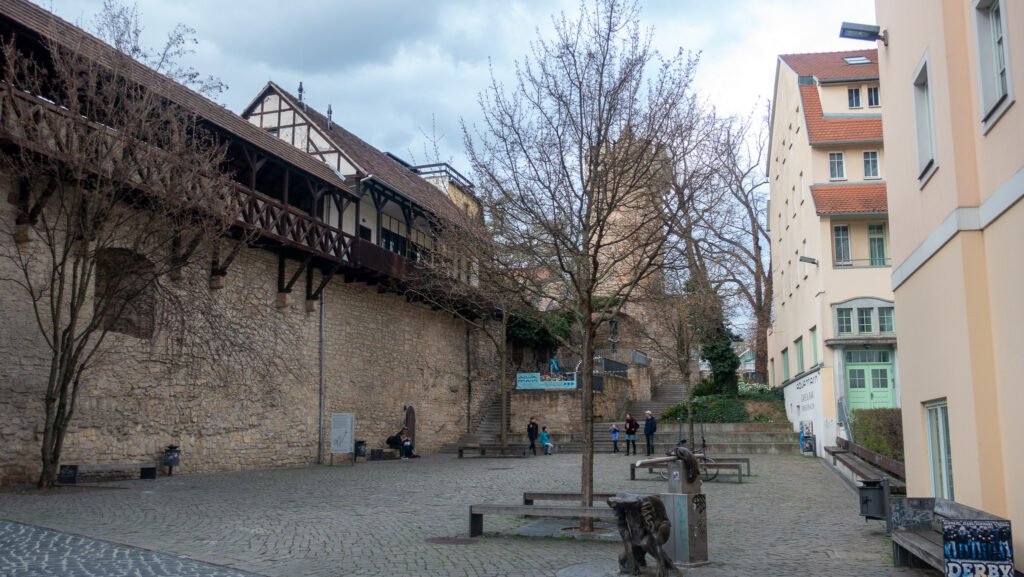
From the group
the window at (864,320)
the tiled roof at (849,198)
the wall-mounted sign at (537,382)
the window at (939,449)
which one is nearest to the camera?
the window at (939,449)

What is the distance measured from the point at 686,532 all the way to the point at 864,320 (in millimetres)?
16262

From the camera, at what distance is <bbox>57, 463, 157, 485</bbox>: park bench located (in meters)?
13.7

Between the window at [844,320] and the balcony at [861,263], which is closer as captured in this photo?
Result: the window at [844,320]

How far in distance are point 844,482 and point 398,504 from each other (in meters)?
9.10

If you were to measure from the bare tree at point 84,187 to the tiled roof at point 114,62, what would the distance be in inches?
6.5

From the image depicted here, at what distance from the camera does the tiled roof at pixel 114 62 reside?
13.3 metres

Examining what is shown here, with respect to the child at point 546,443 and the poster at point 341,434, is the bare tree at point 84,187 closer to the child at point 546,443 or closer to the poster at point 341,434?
the poster at point 341,434

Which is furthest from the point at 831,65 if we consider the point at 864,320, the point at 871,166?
the point at 864,320

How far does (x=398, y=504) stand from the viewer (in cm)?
1227

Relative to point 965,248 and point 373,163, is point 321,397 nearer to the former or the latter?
point 373,163

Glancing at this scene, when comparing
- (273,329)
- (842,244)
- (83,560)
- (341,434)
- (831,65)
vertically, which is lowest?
(83,560)

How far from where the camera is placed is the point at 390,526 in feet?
32.2

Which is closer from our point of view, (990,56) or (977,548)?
(977,548)

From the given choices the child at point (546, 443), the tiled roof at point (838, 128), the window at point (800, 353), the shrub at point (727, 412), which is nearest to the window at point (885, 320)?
the window at point (800, 353)
